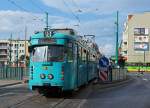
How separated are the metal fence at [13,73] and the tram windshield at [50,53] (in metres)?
27.1

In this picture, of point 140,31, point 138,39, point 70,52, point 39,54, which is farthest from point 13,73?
point 140,31

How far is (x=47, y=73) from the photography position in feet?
69.3

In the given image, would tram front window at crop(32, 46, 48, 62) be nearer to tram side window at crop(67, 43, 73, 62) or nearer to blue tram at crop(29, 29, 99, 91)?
blue tram at crop(29, 29, 99, 91)

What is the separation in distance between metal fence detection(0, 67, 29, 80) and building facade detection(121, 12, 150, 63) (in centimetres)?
9949

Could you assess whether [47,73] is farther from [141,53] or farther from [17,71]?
[141,53]

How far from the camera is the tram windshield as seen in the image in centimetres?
2103

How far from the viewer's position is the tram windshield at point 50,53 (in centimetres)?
Answer: 2103

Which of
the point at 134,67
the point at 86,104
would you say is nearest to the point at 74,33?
the point at 86,104

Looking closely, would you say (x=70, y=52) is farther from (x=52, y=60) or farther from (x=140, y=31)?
(x=140, y=31)

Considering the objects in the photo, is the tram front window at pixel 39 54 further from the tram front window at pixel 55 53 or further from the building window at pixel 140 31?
the building window at pixel 140 31

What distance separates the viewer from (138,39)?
153 metres

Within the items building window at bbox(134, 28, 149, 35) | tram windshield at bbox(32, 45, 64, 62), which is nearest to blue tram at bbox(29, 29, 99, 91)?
tram windshield at bbox(32, 45, 64, 62)

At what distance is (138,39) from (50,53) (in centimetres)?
13408

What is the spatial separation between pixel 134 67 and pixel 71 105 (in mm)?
122251
